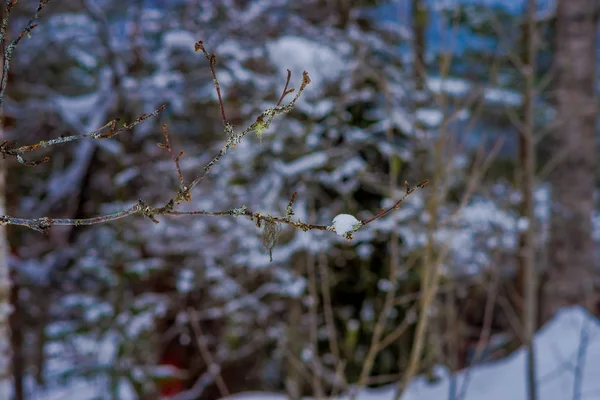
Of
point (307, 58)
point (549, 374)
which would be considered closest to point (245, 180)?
point (307, 58)

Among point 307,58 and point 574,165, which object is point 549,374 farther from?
point 307,58

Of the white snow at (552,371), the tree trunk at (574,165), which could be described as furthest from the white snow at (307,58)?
the tree trunk at (574,165)

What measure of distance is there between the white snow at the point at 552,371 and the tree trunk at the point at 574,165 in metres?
1.38

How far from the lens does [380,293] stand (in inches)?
280

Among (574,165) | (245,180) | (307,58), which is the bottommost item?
(574,165)

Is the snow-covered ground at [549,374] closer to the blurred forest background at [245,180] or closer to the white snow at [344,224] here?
the blurred forest background at [245,180]

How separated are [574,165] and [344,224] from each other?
273 inches

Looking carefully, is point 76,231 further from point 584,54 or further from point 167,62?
point 584,54

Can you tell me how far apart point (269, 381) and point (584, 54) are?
276 inches

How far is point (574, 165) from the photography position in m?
7.17

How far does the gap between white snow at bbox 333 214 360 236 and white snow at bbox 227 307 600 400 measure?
365 centimetres

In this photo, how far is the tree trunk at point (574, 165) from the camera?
7012 mm

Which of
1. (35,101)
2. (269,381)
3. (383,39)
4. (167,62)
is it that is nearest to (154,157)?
(167,62)

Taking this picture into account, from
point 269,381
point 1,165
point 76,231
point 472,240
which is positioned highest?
point 1,165
